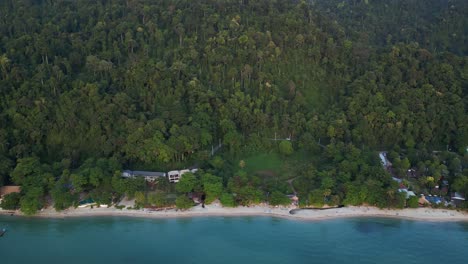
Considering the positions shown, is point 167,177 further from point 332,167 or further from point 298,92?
point 298,92

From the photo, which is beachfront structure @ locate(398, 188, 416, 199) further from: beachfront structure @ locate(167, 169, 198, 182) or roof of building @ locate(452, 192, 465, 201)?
beachfront structure @ locate(167, 169, 198, 182)

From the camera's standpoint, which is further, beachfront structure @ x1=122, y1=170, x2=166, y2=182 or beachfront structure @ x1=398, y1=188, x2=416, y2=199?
beachfront structure @ x1=122, y1=170, x2=166, y2=182

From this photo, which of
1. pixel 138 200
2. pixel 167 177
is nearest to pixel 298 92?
pixel 167 177

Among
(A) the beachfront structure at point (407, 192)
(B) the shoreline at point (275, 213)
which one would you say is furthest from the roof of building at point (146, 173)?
(A) the beachfront structure at point (407, 192)

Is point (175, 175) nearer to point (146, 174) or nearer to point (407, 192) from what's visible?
point (146, 174)

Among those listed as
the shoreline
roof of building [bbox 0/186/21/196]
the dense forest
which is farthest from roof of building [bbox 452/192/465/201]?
roof of building [bbox 0/186/21/196]
